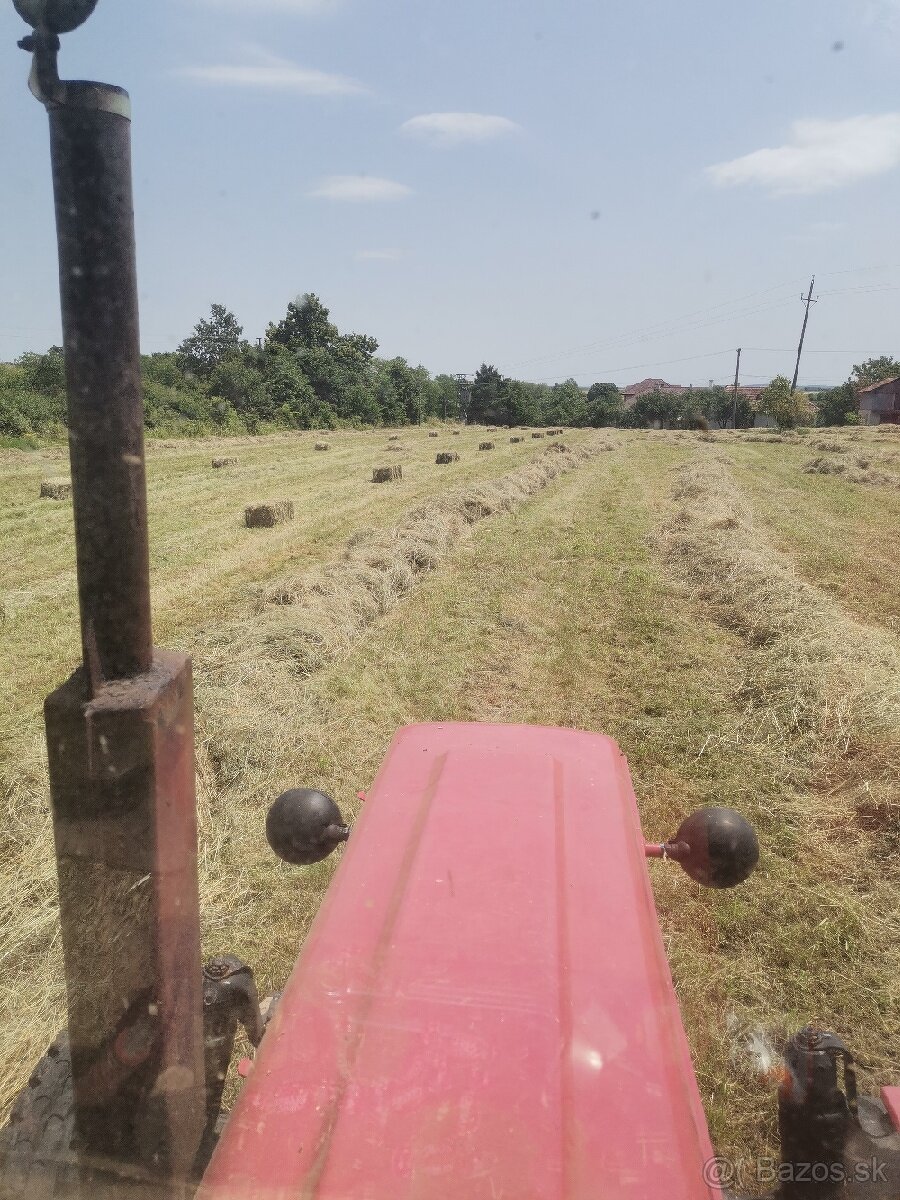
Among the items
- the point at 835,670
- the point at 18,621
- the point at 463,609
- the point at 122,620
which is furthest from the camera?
the point at 463,609

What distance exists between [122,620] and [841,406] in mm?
66420

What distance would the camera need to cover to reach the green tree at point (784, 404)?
47688mm

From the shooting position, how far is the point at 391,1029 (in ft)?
4.36

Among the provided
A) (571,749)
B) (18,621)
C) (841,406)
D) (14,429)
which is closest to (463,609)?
(18,621)

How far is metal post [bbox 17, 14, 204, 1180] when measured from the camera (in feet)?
3.81

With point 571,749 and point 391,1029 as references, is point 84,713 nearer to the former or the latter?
point 391,1029

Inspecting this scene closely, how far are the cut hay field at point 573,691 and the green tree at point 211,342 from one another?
50.9 m

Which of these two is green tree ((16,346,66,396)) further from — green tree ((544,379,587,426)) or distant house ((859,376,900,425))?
distant house ((859,376,900,425))

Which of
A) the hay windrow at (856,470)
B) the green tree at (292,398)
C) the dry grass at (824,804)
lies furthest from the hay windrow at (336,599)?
the green tree at (292,398)

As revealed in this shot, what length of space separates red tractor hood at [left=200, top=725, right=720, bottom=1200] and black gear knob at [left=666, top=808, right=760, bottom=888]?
0.17 m

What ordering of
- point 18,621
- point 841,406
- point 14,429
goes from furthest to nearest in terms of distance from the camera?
point 841,406 < point 14,429 < point 18,621

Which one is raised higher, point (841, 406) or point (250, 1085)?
point (841, 406)

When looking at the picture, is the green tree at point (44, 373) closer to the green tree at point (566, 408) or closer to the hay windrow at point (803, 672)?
the hay windrow at point (803, 672)

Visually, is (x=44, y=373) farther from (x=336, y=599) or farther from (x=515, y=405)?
(x=515, y=405)
